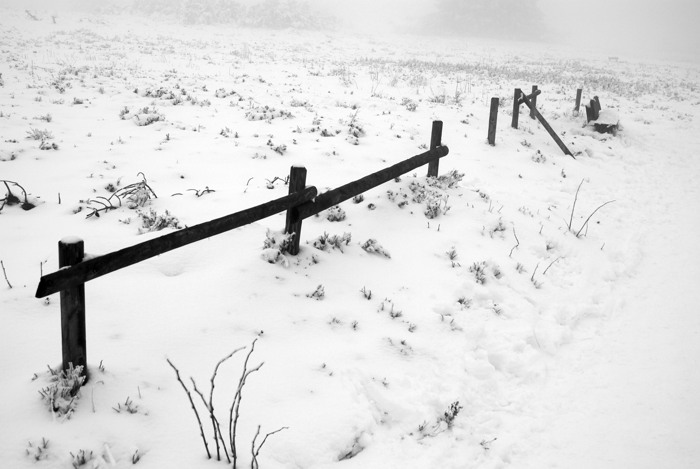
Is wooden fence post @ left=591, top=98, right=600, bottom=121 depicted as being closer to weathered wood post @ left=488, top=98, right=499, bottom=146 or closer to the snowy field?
the snowy field

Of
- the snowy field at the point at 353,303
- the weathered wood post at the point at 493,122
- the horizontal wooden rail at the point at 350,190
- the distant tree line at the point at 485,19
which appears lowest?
the snowy field at the point at 353,303

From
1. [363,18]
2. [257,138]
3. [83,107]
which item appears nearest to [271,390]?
[257,138]

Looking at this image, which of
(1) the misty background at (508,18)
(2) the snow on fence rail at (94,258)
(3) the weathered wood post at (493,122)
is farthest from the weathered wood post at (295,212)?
(1) the misty background at (508,18)

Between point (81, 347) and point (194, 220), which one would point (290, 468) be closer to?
point (81, 347)

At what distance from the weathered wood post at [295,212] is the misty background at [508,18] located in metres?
52.0

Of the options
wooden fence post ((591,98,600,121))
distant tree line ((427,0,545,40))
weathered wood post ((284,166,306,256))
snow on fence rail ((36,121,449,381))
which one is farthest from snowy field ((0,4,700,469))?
distant tree line ((427,0,545,40))

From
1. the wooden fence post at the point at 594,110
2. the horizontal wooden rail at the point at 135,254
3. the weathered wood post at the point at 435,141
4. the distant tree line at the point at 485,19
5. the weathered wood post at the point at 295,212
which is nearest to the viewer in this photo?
the horizontal wooden rail at the point at 135,254

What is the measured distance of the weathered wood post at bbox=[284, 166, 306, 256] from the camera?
5.06 metres

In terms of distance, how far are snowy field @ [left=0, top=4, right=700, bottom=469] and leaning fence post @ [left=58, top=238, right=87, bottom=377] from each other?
0.95ft

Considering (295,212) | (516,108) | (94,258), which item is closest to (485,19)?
(516,108)

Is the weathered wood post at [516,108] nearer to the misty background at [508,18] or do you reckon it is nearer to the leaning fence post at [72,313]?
the leaning fence post at [72,313]

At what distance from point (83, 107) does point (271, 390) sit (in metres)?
11.8

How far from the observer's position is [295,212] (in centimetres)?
527

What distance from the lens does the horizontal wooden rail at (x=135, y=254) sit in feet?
9.25
